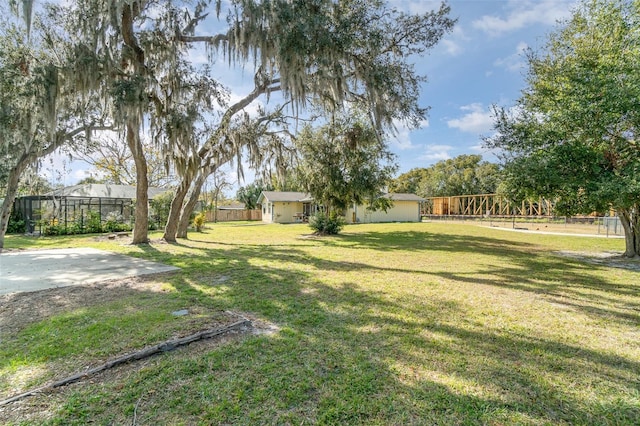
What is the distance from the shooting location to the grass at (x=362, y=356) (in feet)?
6.81

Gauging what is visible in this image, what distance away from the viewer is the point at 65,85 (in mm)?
7090

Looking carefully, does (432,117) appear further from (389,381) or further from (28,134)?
(28,134)

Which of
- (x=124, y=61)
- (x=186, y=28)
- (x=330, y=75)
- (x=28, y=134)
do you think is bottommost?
(x=28, y=134)

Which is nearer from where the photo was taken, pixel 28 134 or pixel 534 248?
pixel 28 134

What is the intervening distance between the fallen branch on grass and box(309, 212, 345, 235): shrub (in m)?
12.1

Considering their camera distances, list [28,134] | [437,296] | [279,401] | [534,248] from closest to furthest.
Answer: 1. [279,401]
2. [437,296]
3. [28,134]
4. [534,248]

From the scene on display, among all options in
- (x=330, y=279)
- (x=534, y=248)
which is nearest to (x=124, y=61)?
(x=330, y=279)

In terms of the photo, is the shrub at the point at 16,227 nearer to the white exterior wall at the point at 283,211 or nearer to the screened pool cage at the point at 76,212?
the screened pool cage at the point at 76,212

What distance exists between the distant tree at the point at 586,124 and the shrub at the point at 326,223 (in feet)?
28.1

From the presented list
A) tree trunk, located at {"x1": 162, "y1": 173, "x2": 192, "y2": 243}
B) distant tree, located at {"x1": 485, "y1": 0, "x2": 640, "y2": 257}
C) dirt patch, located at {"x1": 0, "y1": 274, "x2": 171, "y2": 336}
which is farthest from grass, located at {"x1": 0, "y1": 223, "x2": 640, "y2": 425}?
tree trunk, located at {"x1": 162, "y1": 173, "x2": 192, "y2": 243}

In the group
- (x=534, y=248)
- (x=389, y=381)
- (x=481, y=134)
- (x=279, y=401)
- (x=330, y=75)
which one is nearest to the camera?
(x=279, y=401)

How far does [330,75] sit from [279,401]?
6.71m

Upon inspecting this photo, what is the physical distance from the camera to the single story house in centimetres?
2905

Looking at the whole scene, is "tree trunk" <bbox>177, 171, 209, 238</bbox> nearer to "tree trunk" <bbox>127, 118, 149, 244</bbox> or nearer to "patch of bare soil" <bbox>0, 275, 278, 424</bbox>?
"tree trunk" <bbox>127, 118, 149, 244</bbox>
